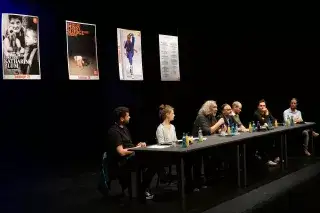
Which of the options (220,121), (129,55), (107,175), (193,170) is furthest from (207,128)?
(129,55)

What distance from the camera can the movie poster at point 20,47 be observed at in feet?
17.1

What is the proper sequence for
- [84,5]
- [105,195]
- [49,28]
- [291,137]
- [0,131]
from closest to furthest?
[105,195]
[0,131]
[49,28]
[84,5]
[291,137]

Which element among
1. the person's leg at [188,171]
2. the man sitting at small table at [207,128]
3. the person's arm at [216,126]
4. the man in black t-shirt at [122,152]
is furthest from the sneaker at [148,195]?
the person's arm at [216,126]

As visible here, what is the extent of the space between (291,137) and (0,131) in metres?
5.82

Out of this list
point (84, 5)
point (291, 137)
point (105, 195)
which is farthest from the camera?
point (291, 137)

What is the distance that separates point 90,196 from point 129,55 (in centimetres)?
264

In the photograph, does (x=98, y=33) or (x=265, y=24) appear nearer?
(x=98, y=33)

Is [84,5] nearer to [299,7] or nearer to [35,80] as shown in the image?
[35,80]

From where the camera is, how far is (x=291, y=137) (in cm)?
847

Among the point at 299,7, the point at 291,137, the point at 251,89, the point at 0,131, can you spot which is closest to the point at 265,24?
the point at 299,7

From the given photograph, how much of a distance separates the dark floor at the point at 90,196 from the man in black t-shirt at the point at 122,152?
271 millimetres

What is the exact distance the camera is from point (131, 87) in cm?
702

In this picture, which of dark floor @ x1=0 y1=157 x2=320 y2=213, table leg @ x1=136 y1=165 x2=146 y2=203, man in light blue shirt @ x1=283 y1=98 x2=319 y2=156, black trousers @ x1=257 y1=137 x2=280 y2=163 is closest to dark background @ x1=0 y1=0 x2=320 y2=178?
dark floor @ x1=0 y1=157 x2=320 y2=213

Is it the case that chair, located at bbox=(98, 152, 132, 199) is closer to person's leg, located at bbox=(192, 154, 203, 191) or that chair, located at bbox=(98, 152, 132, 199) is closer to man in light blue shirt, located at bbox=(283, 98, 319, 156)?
person's leg, located at bbox=(192, 154, 203, 191)
